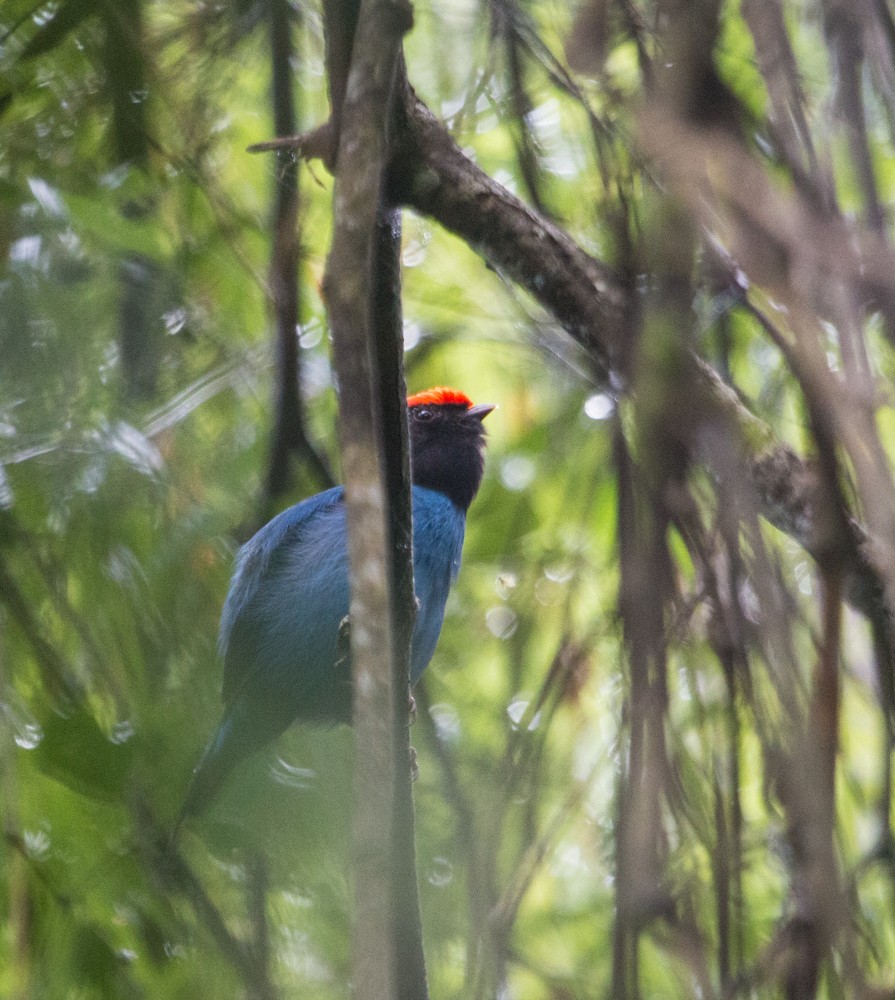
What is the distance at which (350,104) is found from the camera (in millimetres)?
2162

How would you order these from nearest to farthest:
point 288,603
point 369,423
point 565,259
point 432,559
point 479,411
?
1. point 369,423
2. point 565,259
3. point 432,559
4. point 288,603
5. point 479,411

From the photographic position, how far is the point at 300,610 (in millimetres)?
4574

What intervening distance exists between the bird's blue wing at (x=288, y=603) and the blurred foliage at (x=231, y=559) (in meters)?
0.15

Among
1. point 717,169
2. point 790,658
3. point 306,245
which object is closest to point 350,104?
point 717,169

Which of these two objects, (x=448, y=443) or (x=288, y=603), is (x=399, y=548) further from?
(x=448, y=443)

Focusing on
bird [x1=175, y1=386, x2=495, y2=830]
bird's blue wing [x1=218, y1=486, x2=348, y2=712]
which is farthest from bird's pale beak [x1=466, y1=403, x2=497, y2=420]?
bird's blue wing [x1=218, y1=486, x2=348, y2=712]

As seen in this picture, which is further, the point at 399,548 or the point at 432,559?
the point at 432,559

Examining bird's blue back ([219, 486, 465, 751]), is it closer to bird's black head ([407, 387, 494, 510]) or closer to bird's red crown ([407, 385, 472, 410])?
bird's black head ([407, 387, 494, 510])

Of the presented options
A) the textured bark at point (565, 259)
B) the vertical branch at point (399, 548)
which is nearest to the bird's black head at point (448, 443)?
the textured bark at point (565, 259)

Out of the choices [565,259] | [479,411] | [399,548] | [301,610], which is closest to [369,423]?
[399,548]

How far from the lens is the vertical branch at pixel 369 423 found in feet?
5.31

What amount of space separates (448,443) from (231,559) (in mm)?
1269

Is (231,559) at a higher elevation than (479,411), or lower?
lower

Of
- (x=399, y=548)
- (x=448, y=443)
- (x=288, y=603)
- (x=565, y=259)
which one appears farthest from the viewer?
(x=448, y=443)
